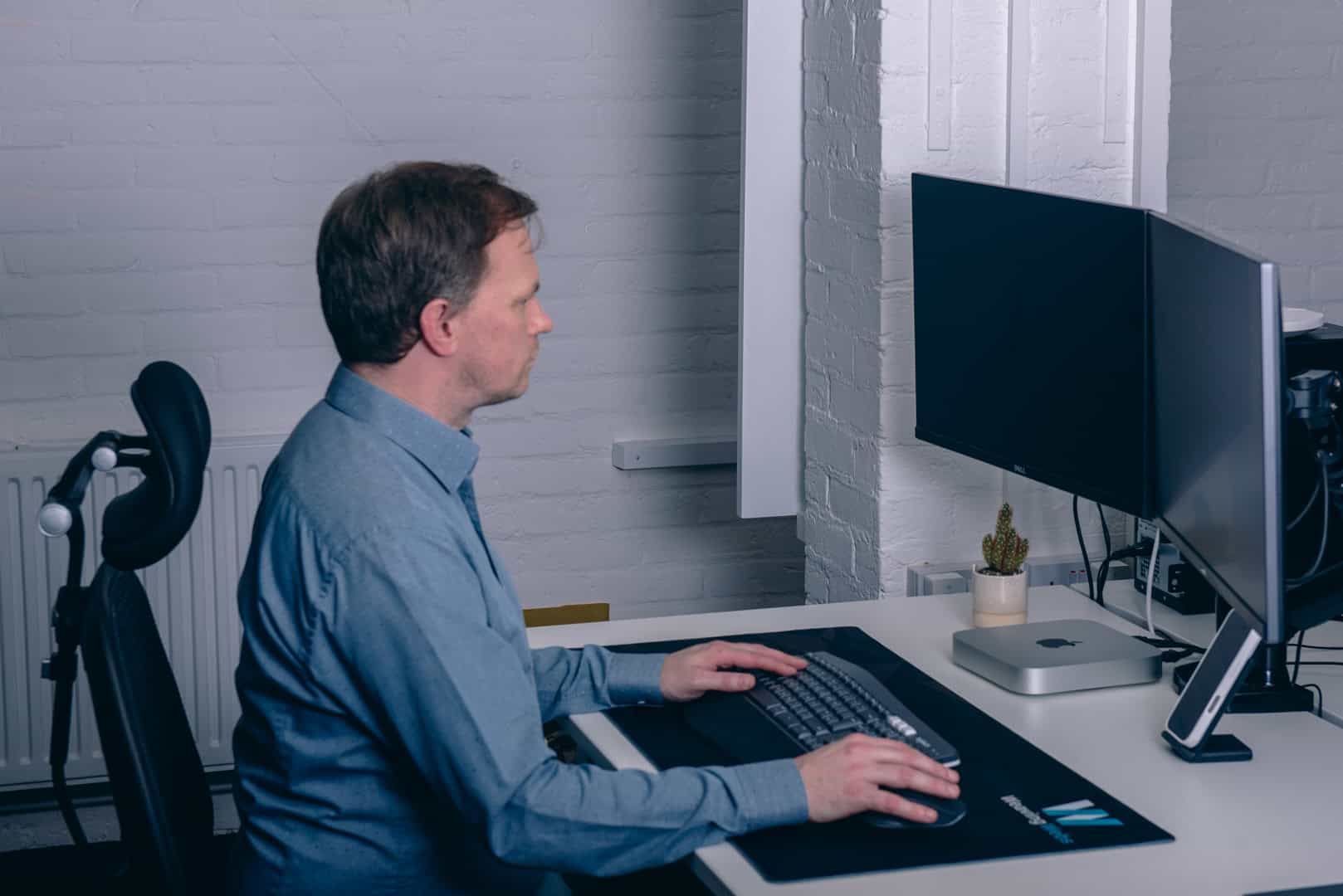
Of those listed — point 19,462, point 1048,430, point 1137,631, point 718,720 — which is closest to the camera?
point 718,720

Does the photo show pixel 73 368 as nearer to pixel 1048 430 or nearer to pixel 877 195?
pixel 877 195

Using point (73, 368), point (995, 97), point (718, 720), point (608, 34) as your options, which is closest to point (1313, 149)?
point (995, 97)

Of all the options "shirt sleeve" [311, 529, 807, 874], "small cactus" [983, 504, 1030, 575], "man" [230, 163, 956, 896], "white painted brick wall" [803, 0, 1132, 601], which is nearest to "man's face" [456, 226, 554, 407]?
"man" [230, 163, 956, 896]

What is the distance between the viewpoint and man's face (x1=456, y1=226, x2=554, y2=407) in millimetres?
1464

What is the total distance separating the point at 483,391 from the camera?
1.50 meters

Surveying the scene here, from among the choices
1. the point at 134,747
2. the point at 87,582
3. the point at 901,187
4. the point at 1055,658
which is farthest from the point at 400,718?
the point at 87,582

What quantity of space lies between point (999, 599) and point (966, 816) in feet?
1.99

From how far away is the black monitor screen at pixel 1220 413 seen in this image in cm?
134

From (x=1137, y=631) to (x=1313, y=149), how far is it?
1.49 m

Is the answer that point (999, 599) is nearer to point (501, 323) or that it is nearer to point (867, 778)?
point (867, 778)

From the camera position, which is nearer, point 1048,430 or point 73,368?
point 1048,430

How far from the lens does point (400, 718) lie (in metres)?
1.33

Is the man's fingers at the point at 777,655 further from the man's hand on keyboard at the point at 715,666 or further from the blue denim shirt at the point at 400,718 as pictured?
the blue denim shirt at the point at 400,718

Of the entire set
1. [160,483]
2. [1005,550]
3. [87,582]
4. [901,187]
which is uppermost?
[901,187]
